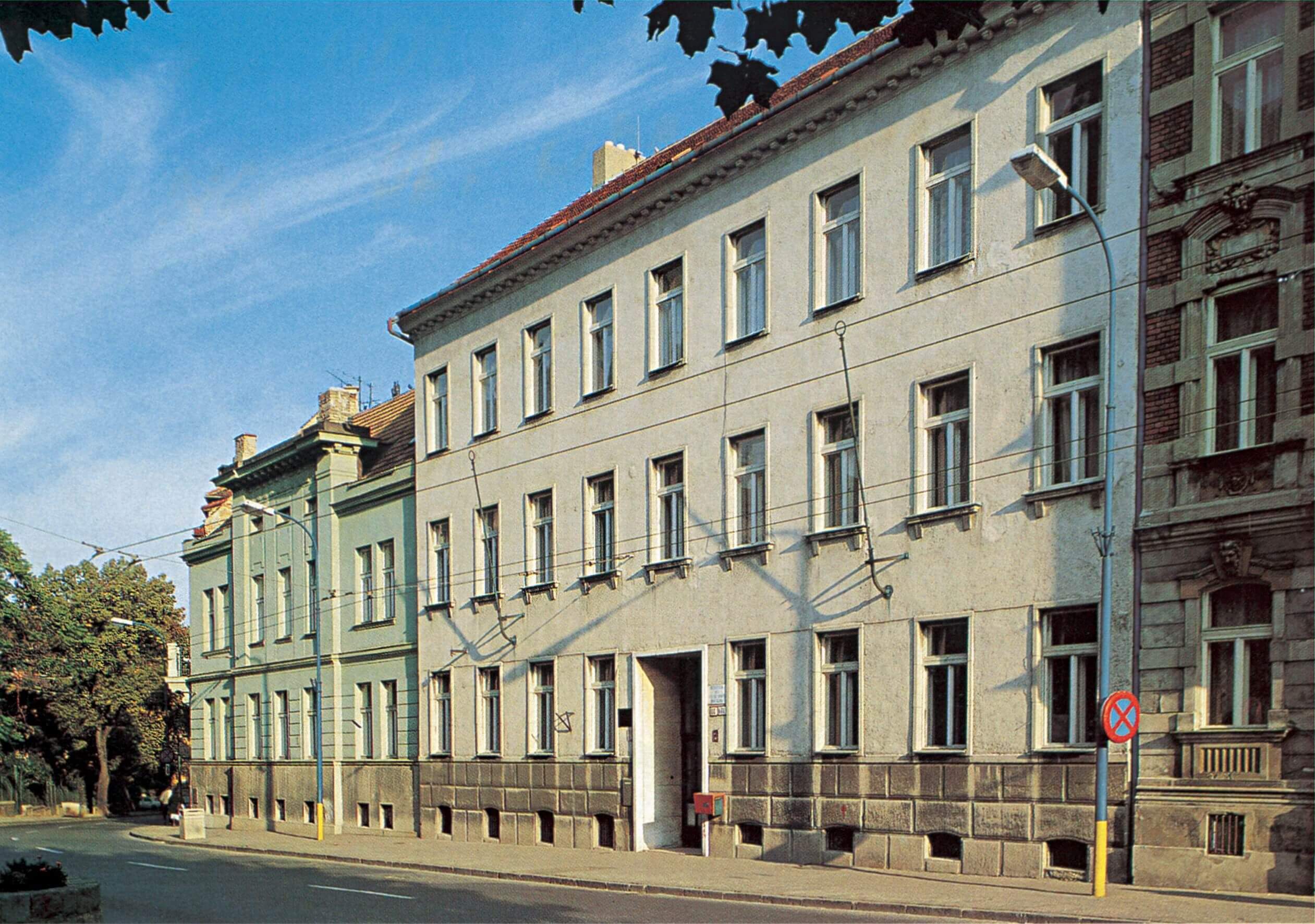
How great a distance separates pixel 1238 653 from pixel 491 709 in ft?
64.3

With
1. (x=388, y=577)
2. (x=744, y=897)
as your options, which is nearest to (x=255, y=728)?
(x=388, y=577)

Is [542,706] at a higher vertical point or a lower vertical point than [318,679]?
lower

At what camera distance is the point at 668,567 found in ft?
87.4

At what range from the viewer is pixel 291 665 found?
1724 inches

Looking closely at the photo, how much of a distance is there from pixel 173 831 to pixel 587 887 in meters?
25.9

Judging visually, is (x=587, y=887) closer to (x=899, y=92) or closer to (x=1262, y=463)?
(x=1262, y=463)

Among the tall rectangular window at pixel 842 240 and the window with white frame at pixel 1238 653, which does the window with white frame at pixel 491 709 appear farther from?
the window with white frame at pixel 1238 653

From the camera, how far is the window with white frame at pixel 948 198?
68.9 feet

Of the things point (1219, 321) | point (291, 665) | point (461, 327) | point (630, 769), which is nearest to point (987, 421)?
point (1219, 321)

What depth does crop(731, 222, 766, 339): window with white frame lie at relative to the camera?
25.1 metres

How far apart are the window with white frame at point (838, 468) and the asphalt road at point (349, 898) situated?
683 cm

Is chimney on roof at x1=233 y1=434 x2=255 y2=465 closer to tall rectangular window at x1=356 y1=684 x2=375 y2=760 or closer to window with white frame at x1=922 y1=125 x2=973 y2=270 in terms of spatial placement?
tall rectangular window at x1=356 y1=684 x2=375 y2=760

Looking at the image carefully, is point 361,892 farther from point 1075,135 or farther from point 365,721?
point 365,721

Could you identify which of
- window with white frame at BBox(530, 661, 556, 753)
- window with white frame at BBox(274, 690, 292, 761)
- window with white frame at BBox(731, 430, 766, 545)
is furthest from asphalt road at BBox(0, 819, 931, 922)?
window with white frame at BBox(274, 690, 292, 761)
